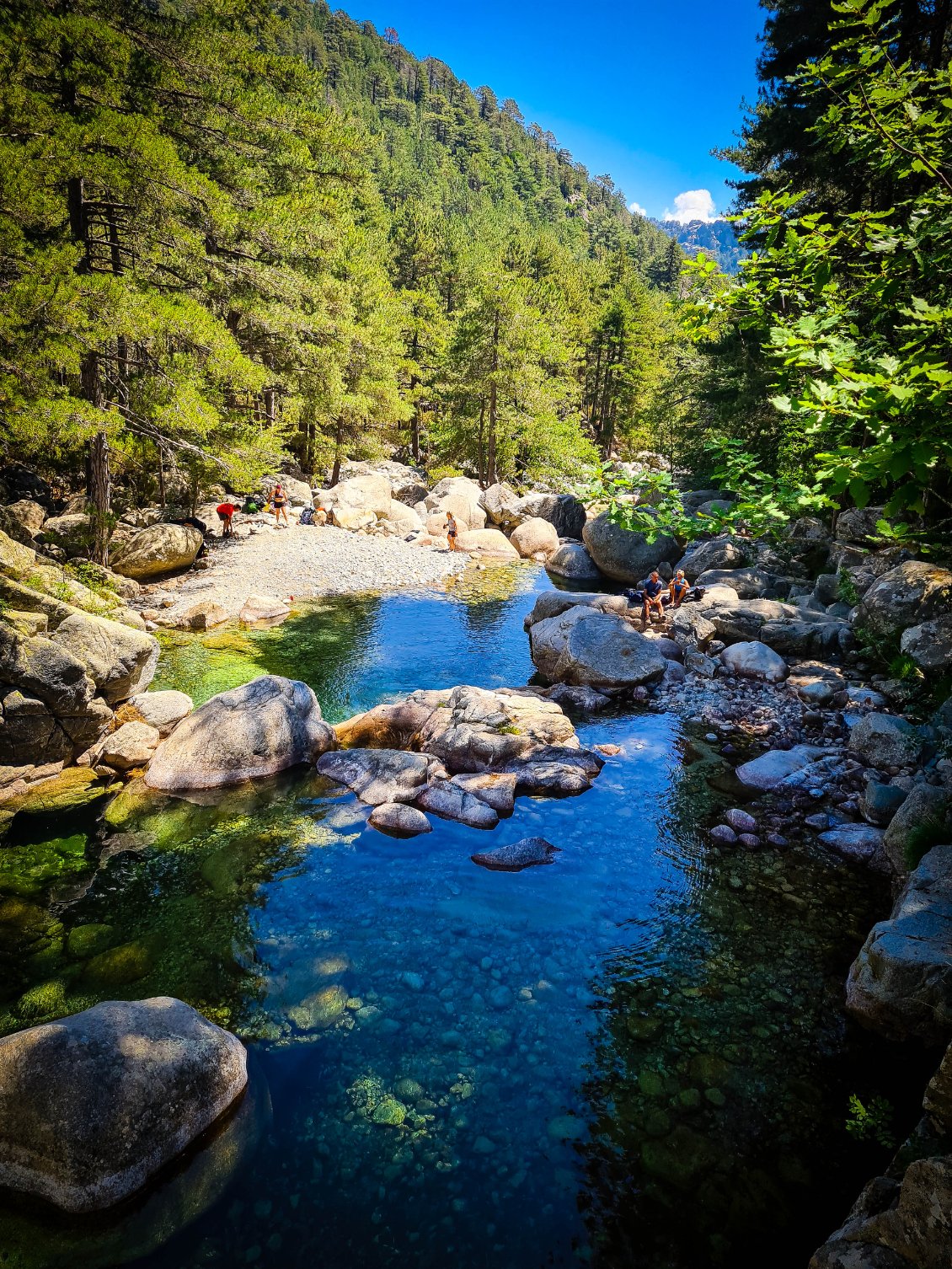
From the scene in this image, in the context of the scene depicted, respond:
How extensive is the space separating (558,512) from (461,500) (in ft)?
14.4

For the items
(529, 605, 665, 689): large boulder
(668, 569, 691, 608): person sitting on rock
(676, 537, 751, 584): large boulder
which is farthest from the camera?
(676, 537, 751, 584): large boulder

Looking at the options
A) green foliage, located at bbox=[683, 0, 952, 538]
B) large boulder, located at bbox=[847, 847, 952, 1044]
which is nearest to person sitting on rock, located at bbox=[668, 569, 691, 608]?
large boulder, located at bbox=[847, 847, 952, 1044]

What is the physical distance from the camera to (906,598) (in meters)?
11.6

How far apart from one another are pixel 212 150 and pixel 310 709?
13785 millimetres

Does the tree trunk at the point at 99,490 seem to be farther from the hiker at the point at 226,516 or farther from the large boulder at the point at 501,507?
the large boulder at the point at 501,507

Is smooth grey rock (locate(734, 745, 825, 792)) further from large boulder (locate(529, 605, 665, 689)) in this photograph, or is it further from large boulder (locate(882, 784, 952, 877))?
large boulder (locate(529, 605, 665, 689))

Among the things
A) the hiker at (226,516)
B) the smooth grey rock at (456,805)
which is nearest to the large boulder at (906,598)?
the smooth grey rock at (456,805)

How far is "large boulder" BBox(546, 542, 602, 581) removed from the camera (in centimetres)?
2253

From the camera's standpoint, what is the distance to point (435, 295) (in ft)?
153

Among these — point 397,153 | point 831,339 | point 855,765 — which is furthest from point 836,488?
point 397,153

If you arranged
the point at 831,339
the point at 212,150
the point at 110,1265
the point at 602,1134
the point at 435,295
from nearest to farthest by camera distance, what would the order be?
the point at 831,339
the point at 110,1265
the point at 602,1134
the point at 212,150
the point at 435,295

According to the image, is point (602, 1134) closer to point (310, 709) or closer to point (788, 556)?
point (310, 709)

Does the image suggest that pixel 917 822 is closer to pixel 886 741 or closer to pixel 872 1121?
pixel 886 741

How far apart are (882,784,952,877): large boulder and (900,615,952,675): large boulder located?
11.8ft
